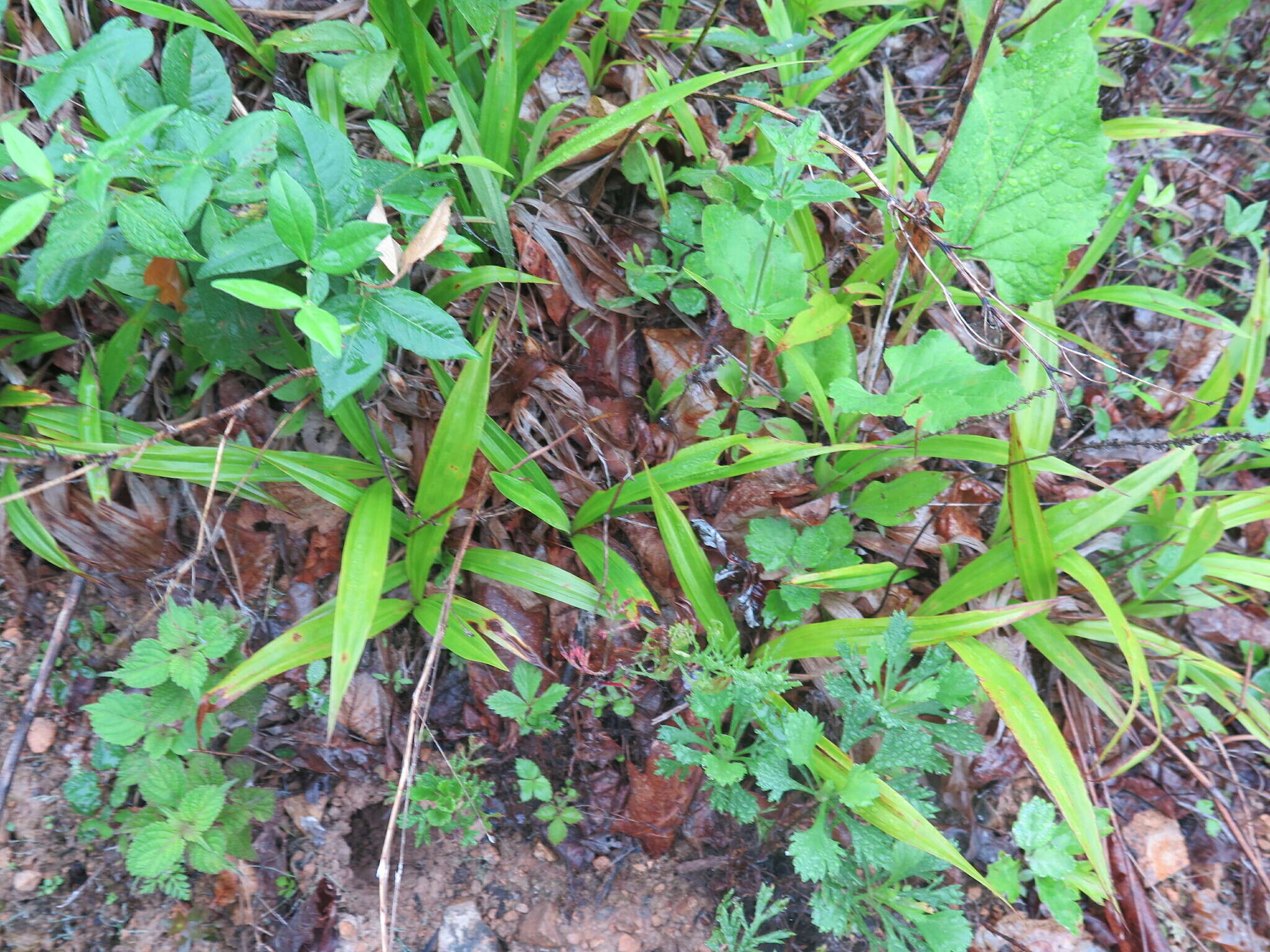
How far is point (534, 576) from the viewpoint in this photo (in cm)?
153

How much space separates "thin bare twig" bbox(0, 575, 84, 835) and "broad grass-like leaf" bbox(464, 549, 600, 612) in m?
0.86

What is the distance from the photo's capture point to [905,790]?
1338 mm

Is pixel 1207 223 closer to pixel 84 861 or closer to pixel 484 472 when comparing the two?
pixel 484 472

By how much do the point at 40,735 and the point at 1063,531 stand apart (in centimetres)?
232

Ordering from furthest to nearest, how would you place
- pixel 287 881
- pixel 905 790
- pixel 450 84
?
1. pixel 450 84
2. pixel 287 881
3. pixel 905 790

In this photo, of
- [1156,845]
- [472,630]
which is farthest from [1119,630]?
[472,630]

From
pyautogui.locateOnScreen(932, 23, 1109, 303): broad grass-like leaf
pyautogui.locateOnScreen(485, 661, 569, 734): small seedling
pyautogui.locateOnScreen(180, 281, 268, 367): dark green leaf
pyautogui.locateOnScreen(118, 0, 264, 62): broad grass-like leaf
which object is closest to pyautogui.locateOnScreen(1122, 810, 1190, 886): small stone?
pyautogui.locateOnScreen(932, 23, 1109, 303): broad grass-like leaf

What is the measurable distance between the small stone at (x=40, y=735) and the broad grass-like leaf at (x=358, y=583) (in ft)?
2.07

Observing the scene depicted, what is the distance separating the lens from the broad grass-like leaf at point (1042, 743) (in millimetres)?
1345

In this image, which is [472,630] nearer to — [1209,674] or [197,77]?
[197,77]

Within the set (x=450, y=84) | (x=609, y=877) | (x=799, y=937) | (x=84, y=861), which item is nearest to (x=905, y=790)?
(x=799, y=937)

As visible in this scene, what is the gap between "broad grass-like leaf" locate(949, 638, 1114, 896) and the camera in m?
1.34

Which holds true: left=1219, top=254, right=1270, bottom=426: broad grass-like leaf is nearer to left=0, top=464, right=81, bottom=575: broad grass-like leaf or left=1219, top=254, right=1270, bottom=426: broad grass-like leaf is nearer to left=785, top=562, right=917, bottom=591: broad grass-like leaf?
left=785, top=562, right=917, bottom=591: broad grass-like leaf

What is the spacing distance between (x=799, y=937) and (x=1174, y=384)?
199cm
